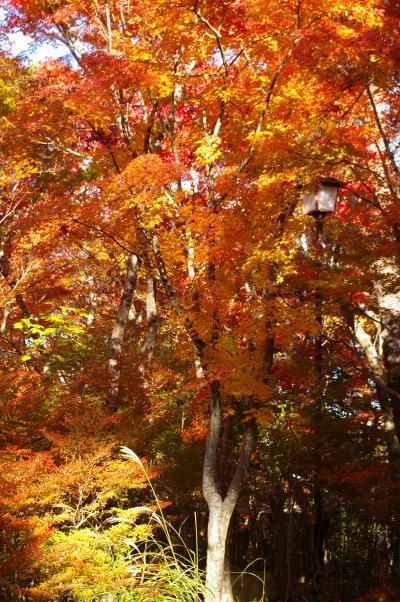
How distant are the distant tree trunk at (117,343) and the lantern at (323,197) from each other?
5128mm

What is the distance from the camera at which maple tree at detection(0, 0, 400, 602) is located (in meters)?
7.54

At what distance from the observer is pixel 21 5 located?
12141 mm

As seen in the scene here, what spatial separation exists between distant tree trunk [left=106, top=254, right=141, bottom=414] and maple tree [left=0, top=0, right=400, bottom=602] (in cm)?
4

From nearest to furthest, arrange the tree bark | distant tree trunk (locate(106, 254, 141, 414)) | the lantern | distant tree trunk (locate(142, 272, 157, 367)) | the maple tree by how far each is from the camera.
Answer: the lantern → the maple tree → the tree bark → distant tree trunk (locate(106, 254, 141, 414)) → distant tree trunk (locate(142, 272, 157, 367))

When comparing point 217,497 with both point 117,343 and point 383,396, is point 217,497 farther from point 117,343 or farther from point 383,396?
point 117,343

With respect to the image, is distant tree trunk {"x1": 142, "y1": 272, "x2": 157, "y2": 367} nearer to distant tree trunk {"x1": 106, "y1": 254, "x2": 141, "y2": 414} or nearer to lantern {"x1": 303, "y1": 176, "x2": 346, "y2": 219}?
distant tree trunk {"x1": 106, "y1": 254, "x2": 141, "y2": 414}

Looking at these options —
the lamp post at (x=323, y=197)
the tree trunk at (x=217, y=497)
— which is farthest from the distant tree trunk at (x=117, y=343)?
the lamp post at (x=323, y=197)

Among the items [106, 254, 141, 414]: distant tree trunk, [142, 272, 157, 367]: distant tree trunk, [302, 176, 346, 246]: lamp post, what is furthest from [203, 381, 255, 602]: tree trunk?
[142, 272, 157, 367]: distant tree trunk

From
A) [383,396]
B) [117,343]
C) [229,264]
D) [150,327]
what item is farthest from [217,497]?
[150,327]

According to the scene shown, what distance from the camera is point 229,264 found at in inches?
330

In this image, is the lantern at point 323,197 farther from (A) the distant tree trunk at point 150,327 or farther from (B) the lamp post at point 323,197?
(A) the distant tree trunk at point 150,327

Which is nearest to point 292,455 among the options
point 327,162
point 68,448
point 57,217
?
point 68,448

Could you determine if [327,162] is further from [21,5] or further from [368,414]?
[21,5]

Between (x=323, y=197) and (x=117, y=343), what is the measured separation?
5.96 metres
